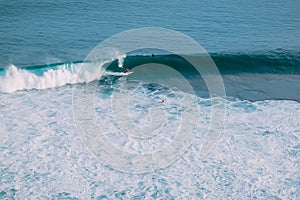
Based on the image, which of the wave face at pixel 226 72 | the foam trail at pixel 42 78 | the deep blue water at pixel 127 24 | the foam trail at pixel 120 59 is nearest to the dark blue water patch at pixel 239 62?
the wave face at pixel 226 72

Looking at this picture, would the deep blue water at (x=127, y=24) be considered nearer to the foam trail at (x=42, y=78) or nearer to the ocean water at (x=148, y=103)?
the ocean water at (x=148, y=103)

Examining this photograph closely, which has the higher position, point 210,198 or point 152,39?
point 152,39

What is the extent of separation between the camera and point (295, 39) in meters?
25.4

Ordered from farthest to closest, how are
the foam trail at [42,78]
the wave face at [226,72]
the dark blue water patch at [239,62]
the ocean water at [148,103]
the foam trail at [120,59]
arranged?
the dark blue water patch at [239,62] < the foam trail at [120,59] < the wave face at [226,72] < the foam trail at [42,78] < the ocean water at [148,103]

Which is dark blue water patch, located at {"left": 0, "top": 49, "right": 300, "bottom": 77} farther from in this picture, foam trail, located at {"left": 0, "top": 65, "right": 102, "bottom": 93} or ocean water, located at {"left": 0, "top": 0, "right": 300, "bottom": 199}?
foam trail, located at {"left": 0, "top": 65, "right": 102, "bottom": 93}

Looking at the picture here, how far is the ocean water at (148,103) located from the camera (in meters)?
13.7

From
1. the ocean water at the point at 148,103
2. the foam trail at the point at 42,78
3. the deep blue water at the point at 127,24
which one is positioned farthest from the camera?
the deep blue water at the point at 127,24

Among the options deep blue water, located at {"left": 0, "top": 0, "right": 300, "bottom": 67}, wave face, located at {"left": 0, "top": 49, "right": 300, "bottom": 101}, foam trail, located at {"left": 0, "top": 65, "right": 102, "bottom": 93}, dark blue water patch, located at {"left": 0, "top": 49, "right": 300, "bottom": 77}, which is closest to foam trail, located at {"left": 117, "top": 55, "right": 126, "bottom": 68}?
wave face, located at {"left": 0, "top": 49, "right": 300, "bottom": 101}

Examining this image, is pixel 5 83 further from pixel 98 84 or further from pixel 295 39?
pixel 295 39

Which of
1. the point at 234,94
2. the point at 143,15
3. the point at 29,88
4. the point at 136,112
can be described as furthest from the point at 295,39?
the point at 29,88

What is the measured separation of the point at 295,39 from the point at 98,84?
13298 mm

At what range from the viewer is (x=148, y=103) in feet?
61.5

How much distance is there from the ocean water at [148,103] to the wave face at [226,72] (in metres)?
0.06

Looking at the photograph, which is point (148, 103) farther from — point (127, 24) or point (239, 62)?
point (127, 24)
